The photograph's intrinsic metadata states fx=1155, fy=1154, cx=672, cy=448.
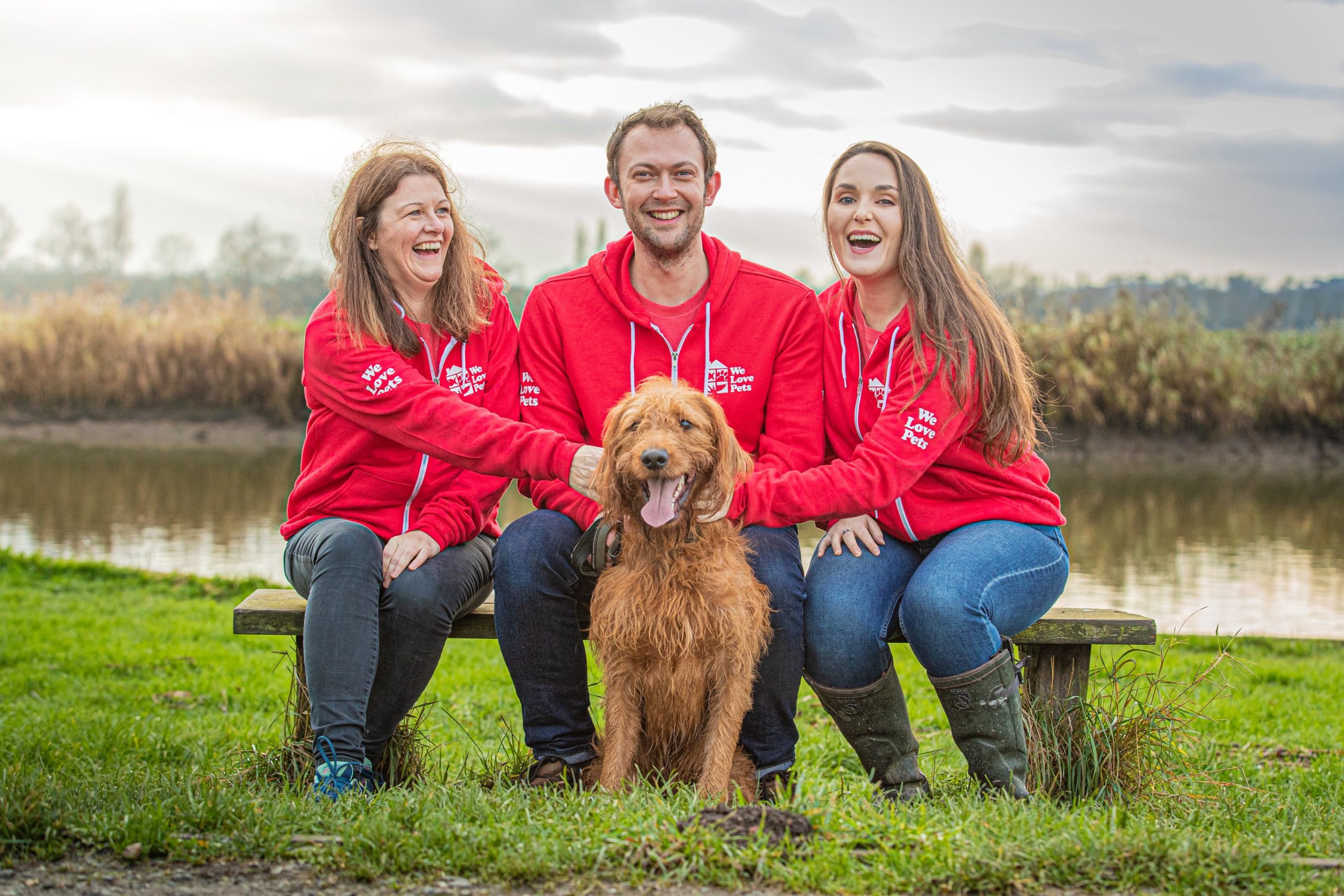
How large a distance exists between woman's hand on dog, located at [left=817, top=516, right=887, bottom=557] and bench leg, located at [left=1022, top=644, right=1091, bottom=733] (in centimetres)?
74

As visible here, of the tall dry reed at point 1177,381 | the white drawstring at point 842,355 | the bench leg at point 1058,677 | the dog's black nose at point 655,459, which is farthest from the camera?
the tall dry reed at point 1177,381

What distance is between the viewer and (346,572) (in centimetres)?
397

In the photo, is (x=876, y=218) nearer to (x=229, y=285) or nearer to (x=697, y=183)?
(x=697, y=183)

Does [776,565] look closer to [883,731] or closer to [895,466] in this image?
[895,466]

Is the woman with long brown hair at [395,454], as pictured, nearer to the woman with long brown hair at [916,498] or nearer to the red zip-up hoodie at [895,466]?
Answer: the red zip-up hoodie at [895,466]

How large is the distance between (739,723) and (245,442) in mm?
14677

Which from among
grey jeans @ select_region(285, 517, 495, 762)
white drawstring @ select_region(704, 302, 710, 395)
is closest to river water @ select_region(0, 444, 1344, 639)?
white drawstring @ select_region(704, 302, 710, 395)

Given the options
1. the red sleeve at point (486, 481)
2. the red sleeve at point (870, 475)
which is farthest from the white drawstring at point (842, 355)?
the red sleeve at point (486, 481)

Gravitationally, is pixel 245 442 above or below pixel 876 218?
below

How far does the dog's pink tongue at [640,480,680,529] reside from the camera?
3.66 meters

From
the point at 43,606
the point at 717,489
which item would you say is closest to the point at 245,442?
the point at 43,606

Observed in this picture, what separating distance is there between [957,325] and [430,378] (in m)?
2.02

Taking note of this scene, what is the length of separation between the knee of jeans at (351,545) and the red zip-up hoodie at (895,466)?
4.14 feet

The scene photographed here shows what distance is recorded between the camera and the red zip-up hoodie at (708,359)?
4.46 metres
